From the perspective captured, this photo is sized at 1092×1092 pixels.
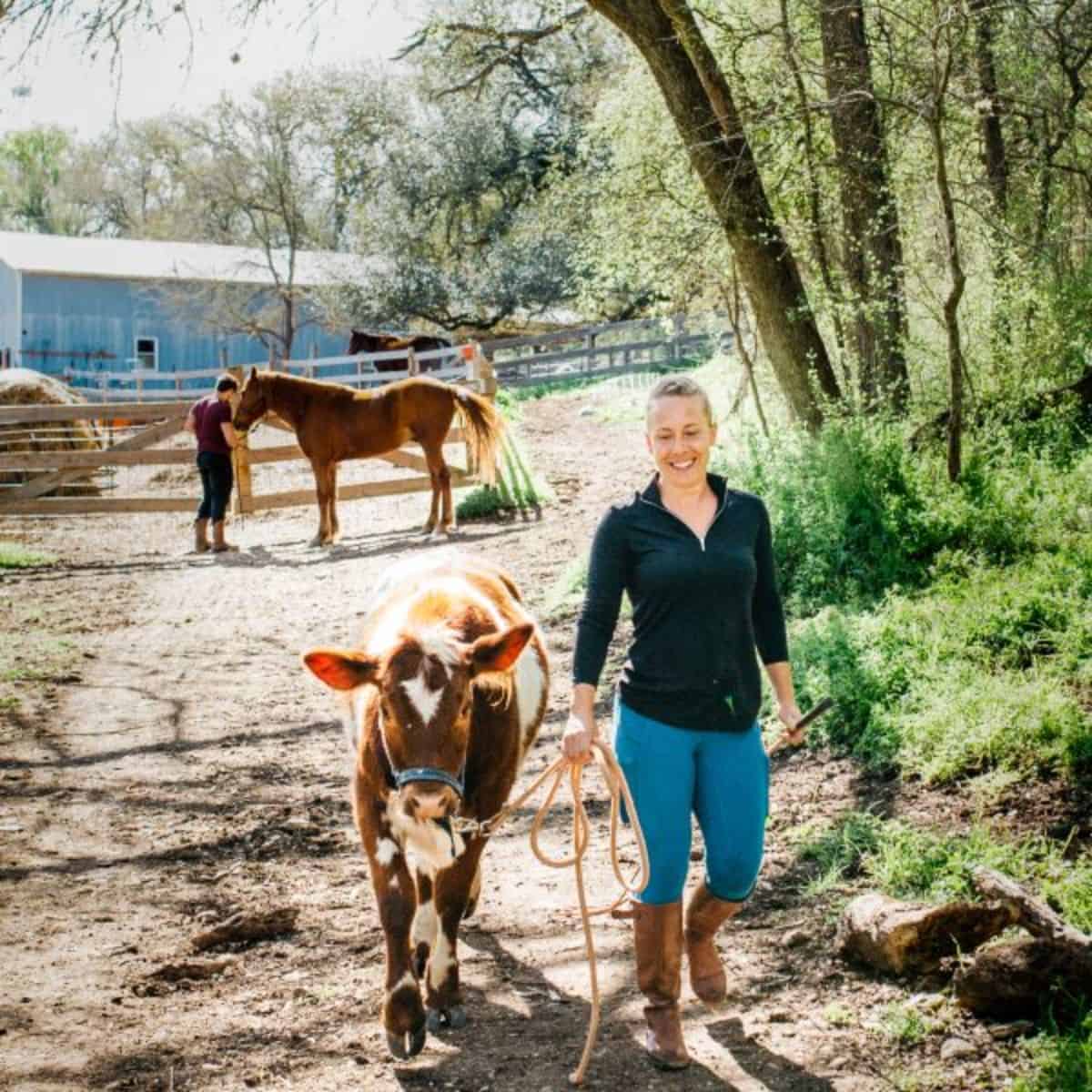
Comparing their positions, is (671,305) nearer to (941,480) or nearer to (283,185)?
(941,480)

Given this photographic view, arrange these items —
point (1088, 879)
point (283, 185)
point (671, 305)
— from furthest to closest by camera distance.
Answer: point (283, 185), point (671, 305), point (1088, 879)

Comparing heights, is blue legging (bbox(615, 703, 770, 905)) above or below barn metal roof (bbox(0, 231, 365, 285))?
below

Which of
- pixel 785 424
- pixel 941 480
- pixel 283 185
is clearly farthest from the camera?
pixel 283 185

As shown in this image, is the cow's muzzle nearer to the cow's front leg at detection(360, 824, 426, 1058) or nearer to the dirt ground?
the cow's front leg at detection(360, 824, 426, 1058)

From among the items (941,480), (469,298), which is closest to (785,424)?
(941,480)

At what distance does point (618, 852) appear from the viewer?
595 centimetres

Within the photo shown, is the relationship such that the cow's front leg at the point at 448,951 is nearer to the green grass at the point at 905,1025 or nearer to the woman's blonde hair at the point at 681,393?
the green grass at the point at 905,1025

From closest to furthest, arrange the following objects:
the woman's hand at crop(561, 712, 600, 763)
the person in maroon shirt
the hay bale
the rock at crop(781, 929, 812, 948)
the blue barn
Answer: the woman's hand at crop(561, 712, 600, 763) → the rock at crop(781, 929, 812, 948) → the person in maroon shirt → the hay bale → the blue barn

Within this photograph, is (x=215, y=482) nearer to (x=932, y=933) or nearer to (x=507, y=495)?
(x=507, y=495)

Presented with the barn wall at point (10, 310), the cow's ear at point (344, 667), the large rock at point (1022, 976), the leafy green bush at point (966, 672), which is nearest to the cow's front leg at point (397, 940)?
the cow's ear at point (344, 667)

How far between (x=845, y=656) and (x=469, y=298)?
31.5m

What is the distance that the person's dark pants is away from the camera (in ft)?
50.8

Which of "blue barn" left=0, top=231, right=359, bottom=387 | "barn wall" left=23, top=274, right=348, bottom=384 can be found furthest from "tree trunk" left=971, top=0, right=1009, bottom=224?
"barn wall" left=23, top=274, right=348, bottom=384

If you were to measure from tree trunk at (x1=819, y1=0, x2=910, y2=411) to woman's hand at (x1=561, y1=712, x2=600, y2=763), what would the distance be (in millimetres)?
6708
